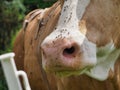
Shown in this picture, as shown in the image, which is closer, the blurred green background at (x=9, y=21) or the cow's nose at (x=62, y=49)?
the cow's nose at (x=62, y=49)

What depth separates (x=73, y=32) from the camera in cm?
332

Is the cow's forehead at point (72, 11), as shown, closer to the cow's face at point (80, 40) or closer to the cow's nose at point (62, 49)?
the cow's face at point (80, 40)

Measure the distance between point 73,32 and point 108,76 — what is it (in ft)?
2.86

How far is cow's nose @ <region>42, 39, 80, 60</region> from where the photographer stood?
3.21 metres

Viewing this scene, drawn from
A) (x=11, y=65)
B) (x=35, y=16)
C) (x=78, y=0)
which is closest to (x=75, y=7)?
(x=78, y=0)

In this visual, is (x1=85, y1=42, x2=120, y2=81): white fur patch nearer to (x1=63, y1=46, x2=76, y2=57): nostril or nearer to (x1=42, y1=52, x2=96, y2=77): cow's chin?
(x1=42, y1=52, x2=96, y2=77): cow's chin

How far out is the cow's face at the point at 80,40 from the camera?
3.24 metres

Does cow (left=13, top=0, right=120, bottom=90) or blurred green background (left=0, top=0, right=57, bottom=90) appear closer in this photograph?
cow (left=13, top=0, right=120, bottom=90)

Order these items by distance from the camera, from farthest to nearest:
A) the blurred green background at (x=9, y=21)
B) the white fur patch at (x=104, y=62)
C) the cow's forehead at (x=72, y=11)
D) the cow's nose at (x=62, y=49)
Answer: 1. the blurred green background at (x=9, y=21)
2. the white fur patch at (x=104, y=62)
3. the cow's forehead at (x=72, y=11)
4. the cow's nose at (x=62, y=49)

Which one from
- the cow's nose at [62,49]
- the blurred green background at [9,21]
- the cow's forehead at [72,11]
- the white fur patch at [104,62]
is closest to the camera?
the cow's nose at [62,49]

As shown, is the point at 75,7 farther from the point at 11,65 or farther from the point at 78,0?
the point at 11,65

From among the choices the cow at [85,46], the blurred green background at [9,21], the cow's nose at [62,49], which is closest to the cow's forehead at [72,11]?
the cow at [85,46]

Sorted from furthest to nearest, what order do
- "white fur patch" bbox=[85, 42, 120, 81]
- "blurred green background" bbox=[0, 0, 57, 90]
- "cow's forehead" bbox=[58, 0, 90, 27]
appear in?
"blurred green background" bbox=[0, 0, 57, 90] < "white fur patch" bbox=[85, 42, 120, 81] < "cow's forehead" bbox=[58, 0, 90, 27]

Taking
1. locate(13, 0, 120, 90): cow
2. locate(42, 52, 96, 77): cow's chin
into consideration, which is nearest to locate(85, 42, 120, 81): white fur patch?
locate(13, 0, 120, 90): cow
